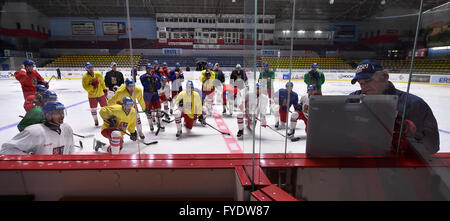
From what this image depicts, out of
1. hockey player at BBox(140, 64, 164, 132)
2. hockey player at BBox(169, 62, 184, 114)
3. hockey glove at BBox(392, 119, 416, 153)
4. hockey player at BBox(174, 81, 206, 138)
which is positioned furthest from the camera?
hockey player at BBox(169, 62, 184, 114)

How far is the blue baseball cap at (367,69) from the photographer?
110cm

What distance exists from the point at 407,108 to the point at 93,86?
4452mm

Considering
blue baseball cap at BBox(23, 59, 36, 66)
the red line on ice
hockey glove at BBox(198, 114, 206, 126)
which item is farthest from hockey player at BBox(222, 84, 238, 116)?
blue baseball cap at BBox(23, 59, 36, 66)

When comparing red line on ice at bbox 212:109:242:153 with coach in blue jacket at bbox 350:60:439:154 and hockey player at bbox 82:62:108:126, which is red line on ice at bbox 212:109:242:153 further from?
hockey player at bbox 82:62:108:126

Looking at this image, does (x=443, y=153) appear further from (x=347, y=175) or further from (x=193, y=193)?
(x=193, y=193)

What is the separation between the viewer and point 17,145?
4.84ft

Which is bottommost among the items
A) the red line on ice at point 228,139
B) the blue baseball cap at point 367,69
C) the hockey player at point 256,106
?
the red line on ice at point 228,139

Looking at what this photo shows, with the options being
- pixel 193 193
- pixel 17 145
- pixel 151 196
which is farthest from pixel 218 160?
pixel 17 145

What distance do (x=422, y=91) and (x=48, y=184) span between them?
2.18 meters

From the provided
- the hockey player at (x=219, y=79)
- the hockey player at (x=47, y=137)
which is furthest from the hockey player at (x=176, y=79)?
the hockey player at (x=47, y=137)

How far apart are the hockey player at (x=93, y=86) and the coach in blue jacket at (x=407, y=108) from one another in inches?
164

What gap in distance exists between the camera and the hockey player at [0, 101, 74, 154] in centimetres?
150

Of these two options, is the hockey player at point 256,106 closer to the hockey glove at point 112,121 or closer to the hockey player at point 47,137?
the hockey player at point 47,137

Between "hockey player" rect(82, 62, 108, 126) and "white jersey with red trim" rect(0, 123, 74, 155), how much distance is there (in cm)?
216
